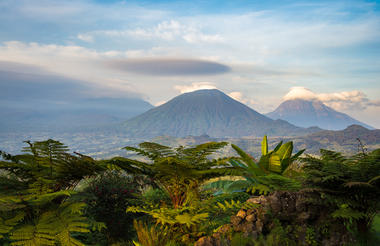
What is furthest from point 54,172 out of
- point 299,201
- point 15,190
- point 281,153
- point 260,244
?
point 281,153

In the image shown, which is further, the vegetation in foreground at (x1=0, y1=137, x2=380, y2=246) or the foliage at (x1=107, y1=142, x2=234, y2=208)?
the foliage at (x1=107, y1=142, x2=234, y2=208)

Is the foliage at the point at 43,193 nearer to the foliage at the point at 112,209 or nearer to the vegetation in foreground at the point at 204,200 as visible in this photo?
the vegetation in foreground at the point at 204,200

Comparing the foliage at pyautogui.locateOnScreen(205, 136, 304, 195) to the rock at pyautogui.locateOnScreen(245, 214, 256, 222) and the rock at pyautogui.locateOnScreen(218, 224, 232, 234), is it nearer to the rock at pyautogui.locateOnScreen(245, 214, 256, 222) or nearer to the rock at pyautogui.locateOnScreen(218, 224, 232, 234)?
→ the rock at pyautogui.locateOnScreen(245, 214, 256, 222)

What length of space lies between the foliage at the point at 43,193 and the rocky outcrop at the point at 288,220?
1899 millimetres

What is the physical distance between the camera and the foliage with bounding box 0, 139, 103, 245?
275cm

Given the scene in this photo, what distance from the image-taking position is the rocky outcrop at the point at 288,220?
3.82m

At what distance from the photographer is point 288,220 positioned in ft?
13.4

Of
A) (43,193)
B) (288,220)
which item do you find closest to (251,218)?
(288,220)

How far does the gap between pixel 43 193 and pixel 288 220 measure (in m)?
3.27

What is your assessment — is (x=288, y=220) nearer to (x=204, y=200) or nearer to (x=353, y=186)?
(x=353, y=186)

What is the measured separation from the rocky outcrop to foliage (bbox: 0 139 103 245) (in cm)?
190

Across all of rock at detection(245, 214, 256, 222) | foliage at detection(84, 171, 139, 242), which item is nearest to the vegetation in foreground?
rock at detection(245, 214, 256, 222)

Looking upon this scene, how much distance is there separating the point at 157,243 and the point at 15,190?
1.83 metres

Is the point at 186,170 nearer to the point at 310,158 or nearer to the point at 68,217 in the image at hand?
the point at 68,217
